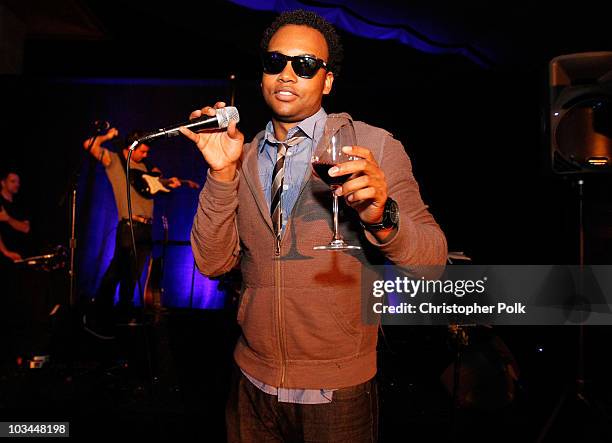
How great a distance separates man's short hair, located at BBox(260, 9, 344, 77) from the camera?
5.80ft

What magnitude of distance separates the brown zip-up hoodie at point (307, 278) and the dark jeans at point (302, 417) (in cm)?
6

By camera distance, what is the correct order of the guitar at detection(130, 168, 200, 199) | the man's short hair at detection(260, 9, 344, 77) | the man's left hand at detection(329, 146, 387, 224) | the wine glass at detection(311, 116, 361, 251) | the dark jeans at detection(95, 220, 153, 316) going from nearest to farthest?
1. the man's left hand at detection(329, 146, 387, 224)
2. the wine glass at detection(311, 116, 361, 251)
3. the man's short hair at detection(260, 9, 344, 77)
4. the dark jeans at detection(95, 220, 153, 316)
5. the guitar at detection(130, 168, 200, 199)

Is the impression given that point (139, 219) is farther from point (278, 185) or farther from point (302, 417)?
point (302, 417)

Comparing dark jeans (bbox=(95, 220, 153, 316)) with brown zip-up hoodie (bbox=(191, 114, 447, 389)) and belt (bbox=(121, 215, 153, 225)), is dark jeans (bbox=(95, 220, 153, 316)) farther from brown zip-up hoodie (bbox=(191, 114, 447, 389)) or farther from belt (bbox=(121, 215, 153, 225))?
brown zip-up hoodie (bbox=(191, 114, 447, 389))

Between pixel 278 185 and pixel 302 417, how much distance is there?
2.77 ft

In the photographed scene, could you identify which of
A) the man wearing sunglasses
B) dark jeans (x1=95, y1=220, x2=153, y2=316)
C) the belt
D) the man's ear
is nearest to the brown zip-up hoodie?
the man wearing sunglasses

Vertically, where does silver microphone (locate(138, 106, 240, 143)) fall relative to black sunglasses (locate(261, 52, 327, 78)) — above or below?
below

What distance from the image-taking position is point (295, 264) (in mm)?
1516

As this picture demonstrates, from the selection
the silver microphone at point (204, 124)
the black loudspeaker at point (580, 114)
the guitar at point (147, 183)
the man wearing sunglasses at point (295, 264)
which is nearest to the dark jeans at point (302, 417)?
the man wearing sunglasses at point (295, 264)

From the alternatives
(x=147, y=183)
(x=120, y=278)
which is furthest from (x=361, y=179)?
(x=147, y=183)

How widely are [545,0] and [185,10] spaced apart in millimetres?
4130

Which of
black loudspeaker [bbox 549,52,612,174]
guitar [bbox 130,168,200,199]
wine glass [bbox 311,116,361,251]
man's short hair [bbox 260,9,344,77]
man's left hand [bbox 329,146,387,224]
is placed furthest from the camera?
guitar [bbox 130,168,200,199]

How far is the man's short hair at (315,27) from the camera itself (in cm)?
177

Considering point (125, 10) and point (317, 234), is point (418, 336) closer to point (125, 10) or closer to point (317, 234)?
point (317, 234)
